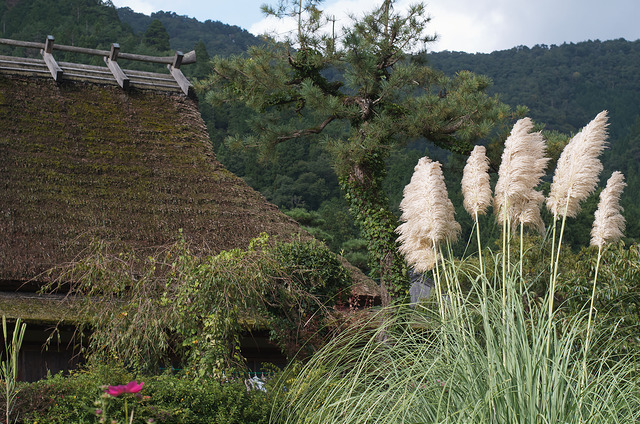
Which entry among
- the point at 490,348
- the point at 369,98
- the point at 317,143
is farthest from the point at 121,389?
the point at 317,143

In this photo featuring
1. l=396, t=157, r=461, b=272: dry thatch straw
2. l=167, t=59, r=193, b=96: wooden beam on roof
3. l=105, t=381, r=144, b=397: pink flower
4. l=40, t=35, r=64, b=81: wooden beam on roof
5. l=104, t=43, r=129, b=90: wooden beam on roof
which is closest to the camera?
l=105, t=381, r=144, b=397: pink flower

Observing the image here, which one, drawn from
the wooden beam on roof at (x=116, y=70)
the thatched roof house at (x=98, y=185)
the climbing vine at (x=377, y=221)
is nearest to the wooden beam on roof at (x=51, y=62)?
the thatched roof house at (x=98, y=185)

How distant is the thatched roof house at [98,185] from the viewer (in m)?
6.10

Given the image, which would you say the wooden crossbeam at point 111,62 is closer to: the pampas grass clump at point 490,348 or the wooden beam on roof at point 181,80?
the wooden beam on roof at point 181,80

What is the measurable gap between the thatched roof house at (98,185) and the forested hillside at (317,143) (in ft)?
9.35

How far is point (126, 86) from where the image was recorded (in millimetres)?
9078

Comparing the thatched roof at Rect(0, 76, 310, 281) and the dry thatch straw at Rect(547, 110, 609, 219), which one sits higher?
the dry thatch straw at Rect(547, 110, 609, 219)

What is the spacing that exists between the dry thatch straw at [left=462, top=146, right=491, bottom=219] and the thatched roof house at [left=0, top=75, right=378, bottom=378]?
10.7 feet

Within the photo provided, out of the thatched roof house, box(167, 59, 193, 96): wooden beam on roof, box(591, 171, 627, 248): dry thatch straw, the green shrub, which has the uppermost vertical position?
box(167, 59, 193, 96): wooden beam on roof

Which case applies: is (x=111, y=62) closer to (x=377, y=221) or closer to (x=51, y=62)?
(x=51, y=62)

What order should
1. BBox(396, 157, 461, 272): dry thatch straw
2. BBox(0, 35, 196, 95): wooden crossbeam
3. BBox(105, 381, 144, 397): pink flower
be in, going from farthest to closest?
1. BBox(0, 35, 196, 95): wooden crossbeam
2. BBox(396, 157, 461, 272): dry thatch straw
3. BBox(105, 381, 144, 397): pink flower

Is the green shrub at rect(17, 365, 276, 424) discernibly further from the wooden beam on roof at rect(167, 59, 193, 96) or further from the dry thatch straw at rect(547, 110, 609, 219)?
the wooden beam on roof at rect(167, 59, 193, 96)

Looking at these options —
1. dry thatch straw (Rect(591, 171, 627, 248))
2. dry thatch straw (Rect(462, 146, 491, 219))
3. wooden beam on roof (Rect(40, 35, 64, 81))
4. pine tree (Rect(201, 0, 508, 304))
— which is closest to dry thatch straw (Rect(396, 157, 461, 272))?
dry thatch straw (Rect(462, 146, 491, 219))

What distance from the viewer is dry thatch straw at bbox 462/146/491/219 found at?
3508 millimetres
